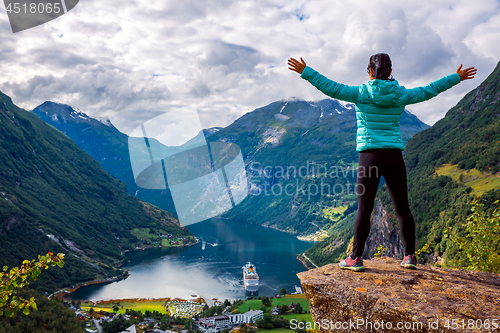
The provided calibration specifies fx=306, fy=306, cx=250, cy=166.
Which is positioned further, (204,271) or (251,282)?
(204,271)

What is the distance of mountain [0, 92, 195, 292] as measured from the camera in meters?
82.4

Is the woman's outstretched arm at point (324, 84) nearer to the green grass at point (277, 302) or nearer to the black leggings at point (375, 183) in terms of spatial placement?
the black leggings at point (375, 183)

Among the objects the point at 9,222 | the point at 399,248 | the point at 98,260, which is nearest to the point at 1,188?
the point at 9,222

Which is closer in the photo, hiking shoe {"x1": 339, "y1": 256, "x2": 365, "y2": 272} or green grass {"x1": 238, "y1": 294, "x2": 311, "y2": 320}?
hiking shoe {"x1": 339, "y1": 256, "x2": 365, "y2": 272}

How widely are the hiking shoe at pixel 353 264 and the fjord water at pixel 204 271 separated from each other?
Result: 56.3 metres

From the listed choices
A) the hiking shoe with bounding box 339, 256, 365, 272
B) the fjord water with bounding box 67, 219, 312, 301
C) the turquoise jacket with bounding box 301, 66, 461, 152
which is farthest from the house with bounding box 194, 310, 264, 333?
the turquoise jacket with bounding box 301, 66, 461, 152

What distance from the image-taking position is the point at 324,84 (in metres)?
3.86

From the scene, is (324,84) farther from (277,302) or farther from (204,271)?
(204,271)

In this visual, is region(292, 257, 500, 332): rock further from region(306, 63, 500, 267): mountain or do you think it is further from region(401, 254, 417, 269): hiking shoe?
region(306, 63, 500, 267): mountain

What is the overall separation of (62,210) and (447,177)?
4803 inches

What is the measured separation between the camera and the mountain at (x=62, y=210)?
82.4m

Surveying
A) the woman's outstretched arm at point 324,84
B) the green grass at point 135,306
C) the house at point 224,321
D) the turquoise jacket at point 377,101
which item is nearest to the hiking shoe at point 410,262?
the turquoise jacket at point 377,101

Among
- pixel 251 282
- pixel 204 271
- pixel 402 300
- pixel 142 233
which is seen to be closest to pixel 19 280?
pixel 402 300

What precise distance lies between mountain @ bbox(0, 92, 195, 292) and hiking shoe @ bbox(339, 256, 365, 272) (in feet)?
268
